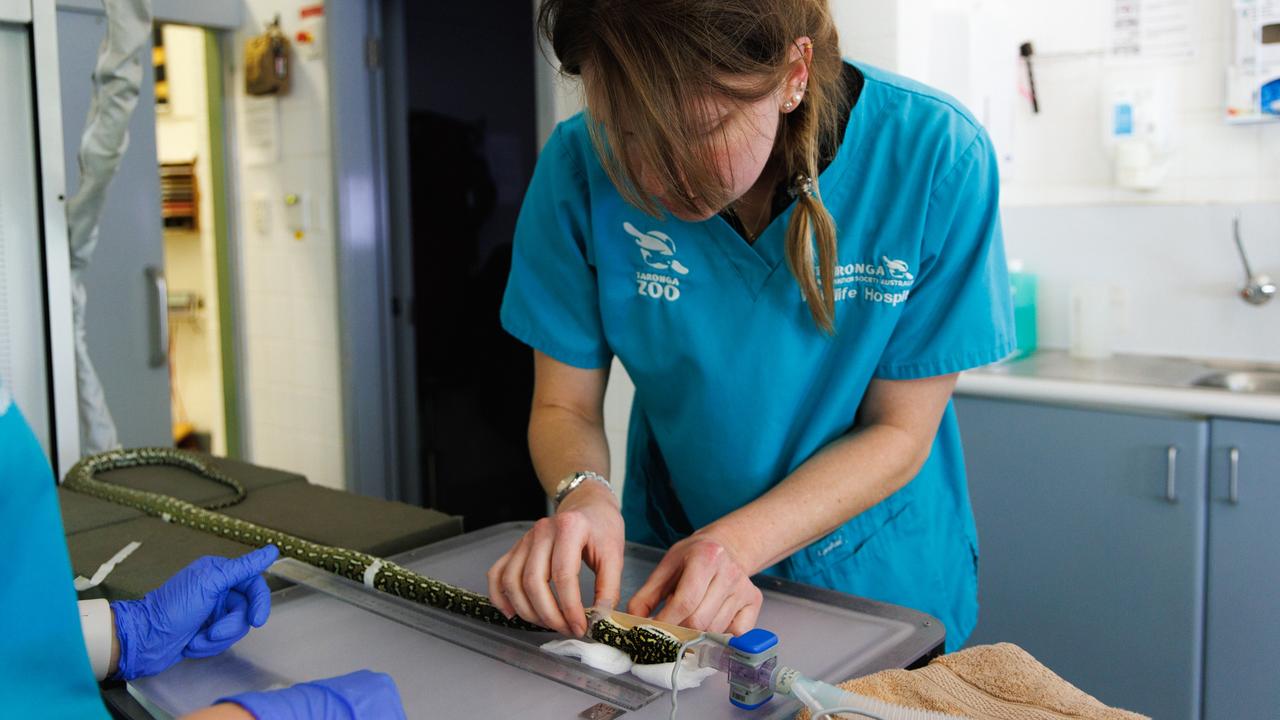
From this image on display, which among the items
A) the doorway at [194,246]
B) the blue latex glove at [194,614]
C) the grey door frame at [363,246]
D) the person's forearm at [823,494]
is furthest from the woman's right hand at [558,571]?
the doorway at [194,246]

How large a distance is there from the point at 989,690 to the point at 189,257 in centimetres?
496

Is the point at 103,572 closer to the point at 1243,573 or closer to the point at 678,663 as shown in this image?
the point at 678,663

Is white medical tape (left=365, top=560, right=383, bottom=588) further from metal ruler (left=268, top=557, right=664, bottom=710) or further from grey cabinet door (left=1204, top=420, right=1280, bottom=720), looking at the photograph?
grey cabinet door (left=1204, top=420, right=1280, bottom=720)

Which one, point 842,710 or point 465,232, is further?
point 465,232

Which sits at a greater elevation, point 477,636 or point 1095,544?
point 477,636

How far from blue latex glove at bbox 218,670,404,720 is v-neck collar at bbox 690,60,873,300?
613 mm

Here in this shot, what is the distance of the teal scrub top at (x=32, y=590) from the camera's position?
60cm

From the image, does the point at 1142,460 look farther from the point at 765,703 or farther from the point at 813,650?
the point at 765,703

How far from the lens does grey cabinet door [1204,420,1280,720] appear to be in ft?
6.47

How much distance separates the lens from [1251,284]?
8.00 feet

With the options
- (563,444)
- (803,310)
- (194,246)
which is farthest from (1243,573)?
(194,246)

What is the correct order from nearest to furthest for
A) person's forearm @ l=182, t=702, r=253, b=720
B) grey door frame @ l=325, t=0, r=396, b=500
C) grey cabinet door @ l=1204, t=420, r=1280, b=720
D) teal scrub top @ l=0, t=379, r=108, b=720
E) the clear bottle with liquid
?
teal scrub top @ l=0, t=379, r=108, b=720, person's forearm @ l=182, t=702, r=253, b=720, grey cabinet door @ l=1204, t=420, r=1280, b=720, the clear bottle with liquid, grey door frame @ l=325, t=0, r=396, b=500

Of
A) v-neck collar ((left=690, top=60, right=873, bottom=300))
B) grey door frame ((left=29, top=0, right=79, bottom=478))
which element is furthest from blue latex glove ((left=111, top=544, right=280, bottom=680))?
grey door frame ((left=29, top=0, right=79, bottom=478))

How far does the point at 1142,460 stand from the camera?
210 centimetres
